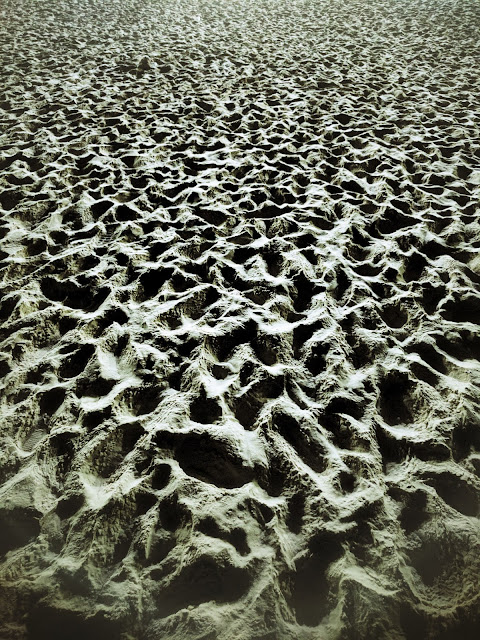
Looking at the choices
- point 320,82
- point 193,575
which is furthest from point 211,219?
point 320,82

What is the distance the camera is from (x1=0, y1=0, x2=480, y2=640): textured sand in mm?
1206

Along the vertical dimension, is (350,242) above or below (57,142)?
below

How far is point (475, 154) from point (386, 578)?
359 cm

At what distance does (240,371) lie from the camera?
185 cm

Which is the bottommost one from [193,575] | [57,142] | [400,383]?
[193,575]

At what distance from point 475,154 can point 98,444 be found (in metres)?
3.81

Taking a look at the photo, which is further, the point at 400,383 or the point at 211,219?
the point at 211,219

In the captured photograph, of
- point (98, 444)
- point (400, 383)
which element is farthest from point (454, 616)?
point (98, 444)

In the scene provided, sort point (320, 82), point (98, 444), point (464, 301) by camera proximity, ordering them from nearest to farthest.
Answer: point (98, 444) < point (464, 301) < point (320, 82)

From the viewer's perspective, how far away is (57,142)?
144 inches

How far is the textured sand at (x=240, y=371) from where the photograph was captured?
1206 millimetres

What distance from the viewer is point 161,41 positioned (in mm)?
6320

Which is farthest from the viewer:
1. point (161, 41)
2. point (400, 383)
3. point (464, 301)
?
point (161, 41)

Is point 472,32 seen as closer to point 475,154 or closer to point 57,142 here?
point 475,154
